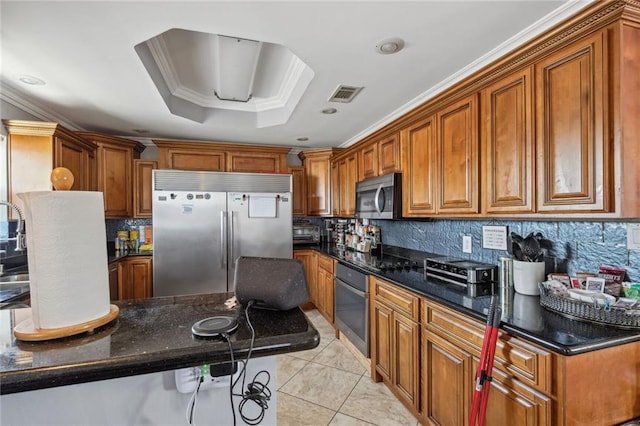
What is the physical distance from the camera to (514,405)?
4.08 feet

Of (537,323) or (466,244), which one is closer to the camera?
(537,323)

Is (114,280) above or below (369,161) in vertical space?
below

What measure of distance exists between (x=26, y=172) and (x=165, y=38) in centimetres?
171

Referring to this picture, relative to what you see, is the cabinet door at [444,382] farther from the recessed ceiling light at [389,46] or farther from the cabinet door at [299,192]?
the cabinet door at [299,192]

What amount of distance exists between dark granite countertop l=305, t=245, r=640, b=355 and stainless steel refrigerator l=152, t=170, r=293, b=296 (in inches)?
89.1

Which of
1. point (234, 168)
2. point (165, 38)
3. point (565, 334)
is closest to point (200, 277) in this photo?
point (234, 168)

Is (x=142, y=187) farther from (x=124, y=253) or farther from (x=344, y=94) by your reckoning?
Result: (x=344, y=94)

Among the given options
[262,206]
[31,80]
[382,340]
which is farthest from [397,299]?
[31,80]

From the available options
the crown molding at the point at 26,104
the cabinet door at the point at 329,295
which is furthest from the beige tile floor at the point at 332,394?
the crown molding at the point at 26,104

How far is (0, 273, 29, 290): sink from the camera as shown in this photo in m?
2.18

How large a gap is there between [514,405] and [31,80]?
3.57m

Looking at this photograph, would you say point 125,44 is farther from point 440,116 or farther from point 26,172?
point 440,116

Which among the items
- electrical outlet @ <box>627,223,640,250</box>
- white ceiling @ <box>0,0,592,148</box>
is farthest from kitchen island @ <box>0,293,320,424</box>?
electrical outlet @ <box>627,223,640,250</box>

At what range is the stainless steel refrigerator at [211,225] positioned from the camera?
346 centimetres
